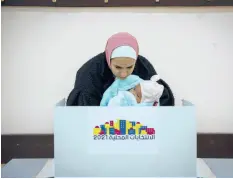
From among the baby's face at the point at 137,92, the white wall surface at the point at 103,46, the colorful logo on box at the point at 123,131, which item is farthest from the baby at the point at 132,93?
the white wall surface at the point at 103,46

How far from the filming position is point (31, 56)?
1401 millimetres

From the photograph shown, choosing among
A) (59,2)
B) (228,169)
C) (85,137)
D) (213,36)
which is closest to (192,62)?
(213,36)

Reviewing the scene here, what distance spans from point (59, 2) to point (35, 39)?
200 millimetres

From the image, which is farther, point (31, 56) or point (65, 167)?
point (31, 56)

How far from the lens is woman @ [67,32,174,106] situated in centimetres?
95

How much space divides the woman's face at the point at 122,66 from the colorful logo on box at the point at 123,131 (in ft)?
0.81

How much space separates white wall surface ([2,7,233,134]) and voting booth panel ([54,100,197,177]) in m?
0.66

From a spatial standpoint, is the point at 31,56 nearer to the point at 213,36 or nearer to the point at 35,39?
the point at 35,39

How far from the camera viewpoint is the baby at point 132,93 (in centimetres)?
94

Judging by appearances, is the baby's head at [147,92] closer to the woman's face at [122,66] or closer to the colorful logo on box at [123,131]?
the woman's face at [122,66]

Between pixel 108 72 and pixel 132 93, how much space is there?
15 cm

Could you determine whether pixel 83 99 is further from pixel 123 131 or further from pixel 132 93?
pixel 123 131

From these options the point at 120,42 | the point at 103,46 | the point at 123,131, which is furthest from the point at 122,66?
the point at 103,46

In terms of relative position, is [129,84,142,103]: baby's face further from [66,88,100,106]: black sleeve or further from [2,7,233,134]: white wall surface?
[2,7,233,134]: white wall surface
